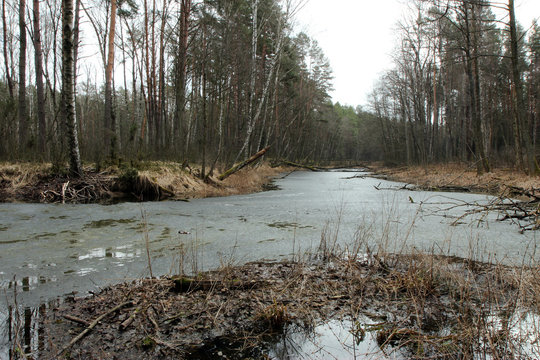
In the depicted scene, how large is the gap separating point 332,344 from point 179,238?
2667 millimetres

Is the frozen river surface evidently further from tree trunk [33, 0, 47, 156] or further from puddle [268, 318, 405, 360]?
tree trunk [33, 0, 47, 156]

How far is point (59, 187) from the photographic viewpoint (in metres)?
7.39

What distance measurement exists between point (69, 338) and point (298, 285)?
1549 mm

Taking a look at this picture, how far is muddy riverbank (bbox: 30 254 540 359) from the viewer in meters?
1.72

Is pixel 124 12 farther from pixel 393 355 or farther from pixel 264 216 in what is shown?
pixel 393 355

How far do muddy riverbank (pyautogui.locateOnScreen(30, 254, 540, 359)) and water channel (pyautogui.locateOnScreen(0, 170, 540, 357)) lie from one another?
0.29 metres

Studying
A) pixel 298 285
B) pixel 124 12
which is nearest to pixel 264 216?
pixel 298 285

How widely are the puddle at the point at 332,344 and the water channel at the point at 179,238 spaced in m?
0.99

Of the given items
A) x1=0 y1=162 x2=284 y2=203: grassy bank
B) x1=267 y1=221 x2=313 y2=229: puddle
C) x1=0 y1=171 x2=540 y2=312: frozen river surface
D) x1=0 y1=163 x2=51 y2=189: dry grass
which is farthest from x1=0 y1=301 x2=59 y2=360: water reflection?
x1=0 y1=163 x2=51 y2=189: dry grass

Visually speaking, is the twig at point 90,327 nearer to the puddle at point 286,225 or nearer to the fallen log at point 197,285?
the fallen log at point 197,285

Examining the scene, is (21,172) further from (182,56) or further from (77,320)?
(77,320)

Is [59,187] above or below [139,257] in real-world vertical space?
above

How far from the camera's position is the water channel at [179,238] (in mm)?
2787

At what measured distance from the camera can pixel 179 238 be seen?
4.02 m
